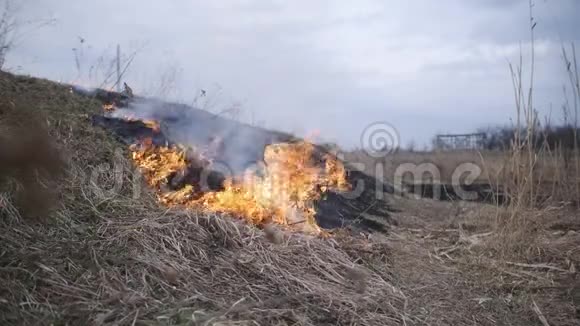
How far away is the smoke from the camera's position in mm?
5184

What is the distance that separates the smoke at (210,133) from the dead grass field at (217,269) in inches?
25.6

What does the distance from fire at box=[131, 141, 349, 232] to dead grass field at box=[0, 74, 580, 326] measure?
1.33 feet

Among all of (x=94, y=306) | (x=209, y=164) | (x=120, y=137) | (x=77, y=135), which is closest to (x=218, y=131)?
(x=209, y=164)

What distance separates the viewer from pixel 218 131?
559 centimetres

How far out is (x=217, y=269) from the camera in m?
3.21

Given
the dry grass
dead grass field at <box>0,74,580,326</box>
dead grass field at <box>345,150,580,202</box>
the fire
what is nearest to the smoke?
the fire

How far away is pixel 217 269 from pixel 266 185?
6.07ft

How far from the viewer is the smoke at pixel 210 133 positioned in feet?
17.0

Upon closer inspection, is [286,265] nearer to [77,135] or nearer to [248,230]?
[248,230]

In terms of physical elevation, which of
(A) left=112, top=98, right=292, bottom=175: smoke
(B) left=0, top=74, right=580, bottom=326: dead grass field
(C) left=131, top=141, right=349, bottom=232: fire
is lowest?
(B) left=0, top=74, right=580, bottom=326: dead grass field

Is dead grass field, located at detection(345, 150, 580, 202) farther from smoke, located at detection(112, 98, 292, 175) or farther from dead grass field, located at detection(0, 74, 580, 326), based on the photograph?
smoke, located at detection(112, 98, 292, 175)

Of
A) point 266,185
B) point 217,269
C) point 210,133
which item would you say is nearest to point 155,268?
point 217,269

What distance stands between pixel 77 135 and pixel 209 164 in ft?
4.62

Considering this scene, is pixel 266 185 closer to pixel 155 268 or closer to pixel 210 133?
pixel 210 133
